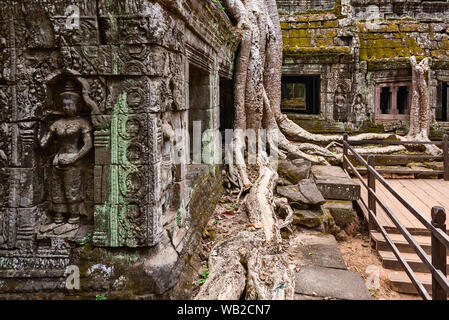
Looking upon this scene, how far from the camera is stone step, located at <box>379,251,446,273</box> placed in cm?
372

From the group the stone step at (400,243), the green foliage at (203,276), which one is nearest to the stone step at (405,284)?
the stone step at (400,243)

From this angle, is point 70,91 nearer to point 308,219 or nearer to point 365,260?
point 308,219

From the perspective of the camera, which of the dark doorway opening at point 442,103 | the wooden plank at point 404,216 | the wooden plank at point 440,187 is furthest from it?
the dark doorway opening at point 442,103

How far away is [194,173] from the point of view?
3.80m

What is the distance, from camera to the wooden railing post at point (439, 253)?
243 cm

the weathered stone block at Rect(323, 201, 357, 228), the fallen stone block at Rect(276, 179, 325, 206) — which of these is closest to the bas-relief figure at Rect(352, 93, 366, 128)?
the fallen stone block at Rect(276, 179, 325, 206)

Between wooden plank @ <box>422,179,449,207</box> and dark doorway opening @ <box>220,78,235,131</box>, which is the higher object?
dark doorway opening @ <box>220,78,235,131</box>

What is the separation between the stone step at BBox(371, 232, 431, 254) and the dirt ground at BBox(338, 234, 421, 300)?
155 mm

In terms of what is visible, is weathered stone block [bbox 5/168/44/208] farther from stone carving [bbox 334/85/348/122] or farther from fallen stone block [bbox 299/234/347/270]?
stone carving [bbox 334/85/348/122]

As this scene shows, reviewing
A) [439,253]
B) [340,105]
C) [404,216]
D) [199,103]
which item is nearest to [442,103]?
[340,105]

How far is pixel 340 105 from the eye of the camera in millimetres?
9477

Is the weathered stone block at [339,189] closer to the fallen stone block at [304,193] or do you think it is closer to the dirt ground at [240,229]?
the fallen stone block at [304,193]

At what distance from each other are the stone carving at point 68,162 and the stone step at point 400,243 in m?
3.45

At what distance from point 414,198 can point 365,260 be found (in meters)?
2.08
